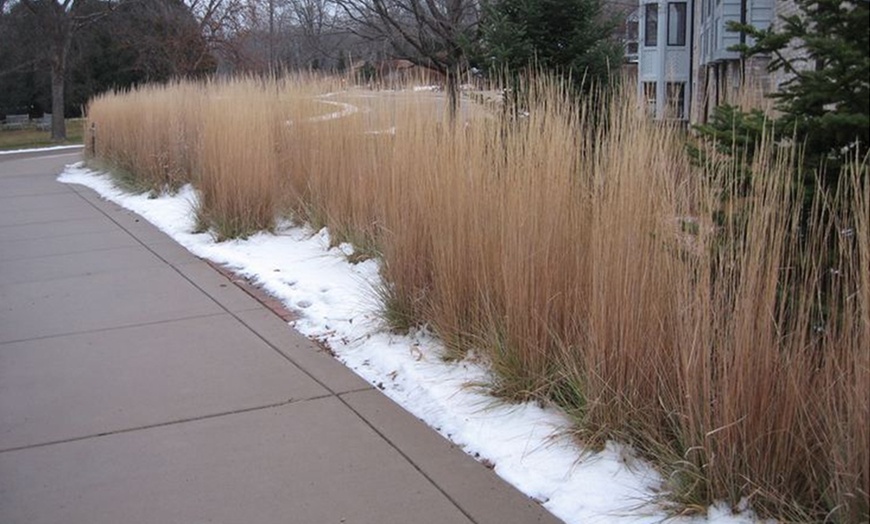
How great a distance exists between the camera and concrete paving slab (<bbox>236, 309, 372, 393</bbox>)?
5285mm

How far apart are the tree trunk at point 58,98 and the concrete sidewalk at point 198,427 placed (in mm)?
31895

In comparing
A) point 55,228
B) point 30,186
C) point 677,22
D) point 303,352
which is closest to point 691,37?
point 677,22

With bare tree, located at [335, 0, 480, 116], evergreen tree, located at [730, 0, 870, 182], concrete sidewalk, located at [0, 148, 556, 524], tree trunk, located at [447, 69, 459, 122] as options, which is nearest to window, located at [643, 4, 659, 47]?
bare tree, located at [335, 0, 480, 116]

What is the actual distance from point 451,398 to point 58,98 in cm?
3661

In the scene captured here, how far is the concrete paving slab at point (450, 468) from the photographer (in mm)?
3686

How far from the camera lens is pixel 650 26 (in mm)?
34719

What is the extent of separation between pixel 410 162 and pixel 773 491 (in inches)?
156

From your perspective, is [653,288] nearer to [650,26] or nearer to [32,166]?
[32,166]

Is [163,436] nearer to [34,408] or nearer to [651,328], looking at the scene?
[34,408]

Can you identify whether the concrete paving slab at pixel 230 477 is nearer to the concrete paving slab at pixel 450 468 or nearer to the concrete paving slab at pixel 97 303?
the concrete paving slab at pixel 450 468

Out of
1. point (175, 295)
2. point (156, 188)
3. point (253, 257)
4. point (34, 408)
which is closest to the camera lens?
point (34, 408)

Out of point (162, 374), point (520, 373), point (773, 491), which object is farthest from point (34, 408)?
point (773, 491)

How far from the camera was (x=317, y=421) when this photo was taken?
4.70 meters

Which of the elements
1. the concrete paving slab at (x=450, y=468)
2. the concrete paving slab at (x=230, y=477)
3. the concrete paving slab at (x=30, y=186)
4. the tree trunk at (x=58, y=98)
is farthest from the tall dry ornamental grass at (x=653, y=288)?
the tree trunk at (x=58, y=98)
